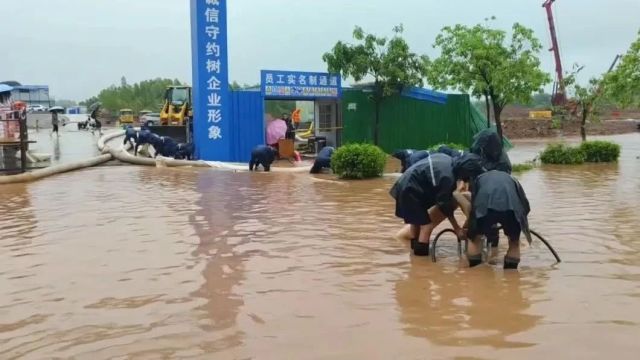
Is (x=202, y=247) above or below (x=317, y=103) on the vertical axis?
below

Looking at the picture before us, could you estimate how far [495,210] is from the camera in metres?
5.46

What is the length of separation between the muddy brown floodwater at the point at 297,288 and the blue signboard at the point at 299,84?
11180mm

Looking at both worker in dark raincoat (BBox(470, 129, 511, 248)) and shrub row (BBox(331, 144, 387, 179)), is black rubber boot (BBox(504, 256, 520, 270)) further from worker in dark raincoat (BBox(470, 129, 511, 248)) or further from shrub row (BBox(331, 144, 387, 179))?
shrub row (BBox(331, 144, 387, 179))

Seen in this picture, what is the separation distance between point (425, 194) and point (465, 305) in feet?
5.49

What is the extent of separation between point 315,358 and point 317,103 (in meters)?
19.1

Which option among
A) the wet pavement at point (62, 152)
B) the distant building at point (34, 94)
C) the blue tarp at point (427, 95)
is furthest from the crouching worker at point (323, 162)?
the distant building at point (34, 94)

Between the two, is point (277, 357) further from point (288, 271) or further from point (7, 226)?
point (7, 226)

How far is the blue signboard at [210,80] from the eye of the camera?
63.1ft

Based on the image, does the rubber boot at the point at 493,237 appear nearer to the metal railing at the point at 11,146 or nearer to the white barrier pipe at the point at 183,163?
the white barrier pipe at the point at 183,163

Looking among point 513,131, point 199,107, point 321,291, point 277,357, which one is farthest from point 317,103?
point 513,131

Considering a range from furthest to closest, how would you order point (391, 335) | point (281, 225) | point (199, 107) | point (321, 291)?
point (199, 107) → point (281, 225) → point (321, 291) → point (391, 335)

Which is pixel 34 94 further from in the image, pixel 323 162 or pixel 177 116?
pixel 323 162

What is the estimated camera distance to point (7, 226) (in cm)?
857

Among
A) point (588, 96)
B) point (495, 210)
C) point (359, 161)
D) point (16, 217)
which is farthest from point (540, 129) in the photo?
point (495, 210)
